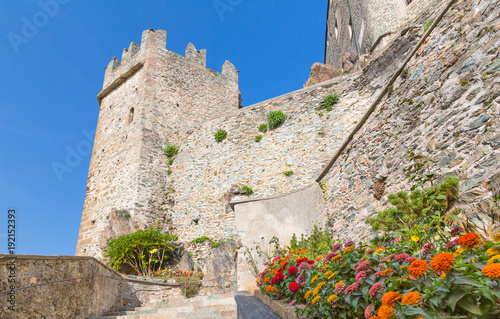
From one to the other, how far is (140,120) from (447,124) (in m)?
13.1

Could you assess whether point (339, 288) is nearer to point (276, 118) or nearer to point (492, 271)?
point (492, 271)

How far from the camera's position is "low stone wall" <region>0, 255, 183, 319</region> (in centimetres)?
341

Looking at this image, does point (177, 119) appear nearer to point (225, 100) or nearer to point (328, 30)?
point (225, 100)

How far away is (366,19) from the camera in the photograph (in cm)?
1293

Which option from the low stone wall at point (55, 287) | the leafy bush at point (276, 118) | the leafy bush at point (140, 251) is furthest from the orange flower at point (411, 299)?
the leafy bush at point (276, 118)

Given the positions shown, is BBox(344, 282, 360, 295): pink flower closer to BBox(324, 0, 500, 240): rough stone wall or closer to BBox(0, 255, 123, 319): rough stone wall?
BBox(324, 0, 500, 240): rough stone wall

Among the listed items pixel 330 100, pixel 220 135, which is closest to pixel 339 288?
pixel 330 100

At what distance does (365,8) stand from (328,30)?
455 inches

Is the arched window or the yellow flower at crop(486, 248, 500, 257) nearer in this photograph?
the yellow flower at crop(486, 248, 500, 257)

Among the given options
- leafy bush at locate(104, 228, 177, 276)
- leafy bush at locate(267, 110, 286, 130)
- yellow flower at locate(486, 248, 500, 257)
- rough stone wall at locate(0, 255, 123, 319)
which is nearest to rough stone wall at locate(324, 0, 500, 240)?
yellow flower at locate(486, 248, 500, 257)

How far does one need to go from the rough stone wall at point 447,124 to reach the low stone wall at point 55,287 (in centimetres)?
415

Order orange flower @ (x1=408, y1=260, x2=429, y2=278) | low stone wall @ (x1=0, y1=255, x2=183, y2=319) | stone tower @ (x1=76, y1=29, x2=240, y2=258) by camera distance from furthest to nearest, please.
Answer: stone tower @ (x1=76, y1=29, x2=240, y2=258), low stone wall @ (x1=0, y1=255, x2=183, y2=319), orange flower @ (x1=408, y1=260, x2=429, y2=278)

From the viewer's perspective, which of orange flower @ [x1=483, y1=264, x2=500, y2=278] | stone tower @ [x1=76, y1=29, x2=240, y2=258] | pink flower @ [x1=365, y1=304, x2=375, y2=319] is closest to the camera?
orange flower @ [x1=483, y1=264, x2=500, y2=278]

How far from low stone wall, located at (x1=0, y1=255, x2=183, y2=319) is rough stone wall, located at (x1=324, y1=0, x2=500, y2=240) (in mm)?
4153
